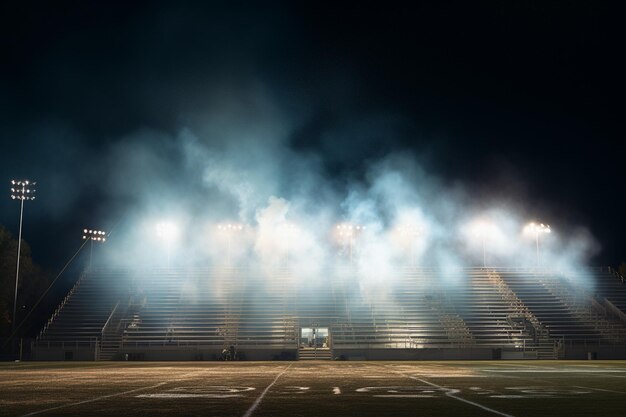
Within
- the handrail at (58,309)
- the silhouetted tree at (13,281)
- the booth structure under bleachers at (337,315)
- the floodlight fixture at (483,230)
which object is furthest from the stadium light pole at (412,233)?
the silhouetted tree at (13,281)

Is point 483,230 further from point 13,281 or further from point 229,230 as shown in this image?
point 13,281

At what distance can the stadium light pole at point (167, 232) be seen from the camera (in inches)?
1945

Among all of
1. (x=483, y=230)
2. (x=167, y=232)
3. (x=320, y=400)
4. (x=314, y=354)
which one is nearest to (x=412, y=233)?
(x=483, y=230)

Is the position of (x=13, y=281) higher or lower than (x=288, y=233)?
lower

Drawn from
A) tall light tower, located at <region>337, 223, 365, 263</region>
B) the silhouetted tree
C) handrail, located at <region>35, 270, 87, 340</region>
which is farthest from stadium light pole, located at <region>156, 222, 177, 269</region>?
tall light tower, located at <region>337, 223, 365, 263</region>

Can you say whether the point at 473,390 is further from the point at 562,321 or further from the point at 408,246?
the point at 408,246

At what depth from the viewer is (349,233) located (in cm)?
5012

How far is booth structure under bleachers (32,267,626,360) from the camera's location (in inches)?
1502

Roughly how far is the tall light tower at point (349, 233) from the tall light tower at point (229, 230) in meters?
7.73

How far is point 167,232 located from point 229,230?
461 centimetres

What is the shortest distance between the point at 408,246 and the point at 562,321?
14850mm

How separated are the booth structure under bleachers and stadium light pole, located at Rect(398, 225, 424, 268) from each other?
10.7 ft

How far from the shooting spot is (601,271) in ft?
169

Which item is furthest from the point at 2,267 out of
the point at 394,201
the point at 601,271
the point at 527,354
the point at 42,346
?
the point at 601,271
